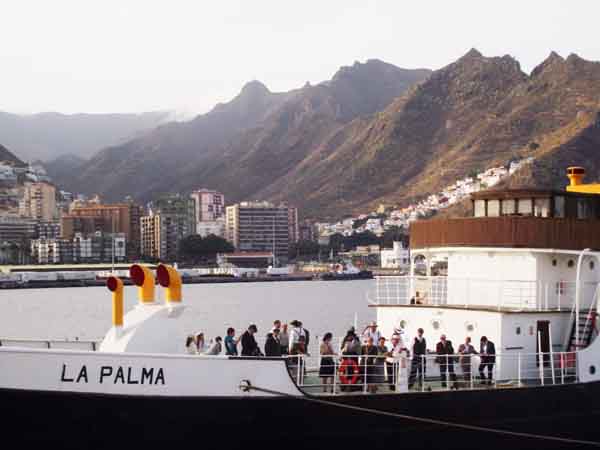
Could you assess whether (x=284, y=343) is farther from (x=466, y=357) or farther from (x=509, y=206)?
(x=509, y=206)

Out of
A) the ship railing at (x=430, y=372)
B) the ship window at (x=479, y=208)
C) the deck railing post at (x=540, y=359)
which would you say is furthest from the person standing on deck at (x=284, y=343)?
the ship window at (x=479, y=208)

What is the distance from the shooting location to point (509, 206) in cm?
1984

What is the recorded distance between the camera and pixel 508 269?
63.7 feet

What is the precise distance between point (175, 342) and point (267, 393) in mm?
1854

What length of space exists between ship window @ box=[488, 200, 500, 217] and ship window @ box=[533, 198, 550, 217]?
78 centimetres

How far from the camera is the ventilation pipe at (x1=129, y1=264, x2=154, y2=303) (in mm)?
16156

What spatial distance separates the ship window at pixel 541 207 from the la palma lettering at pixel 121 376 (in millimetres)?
8862

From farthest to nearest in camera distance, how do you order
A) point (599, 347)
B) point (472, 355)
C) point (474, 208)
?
point (474, 208) → point (599, 347) → point (472, 355)

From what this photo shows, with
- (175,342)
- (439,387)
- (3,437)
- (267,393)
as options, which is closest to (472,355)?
(439,387)

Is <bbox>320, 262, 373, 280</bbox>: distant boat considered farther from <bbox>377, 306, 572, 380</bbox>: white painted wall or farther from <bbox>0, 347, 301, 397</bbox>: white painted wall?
<bbox>0, 347, 301, 397</bbox>: white painted wall

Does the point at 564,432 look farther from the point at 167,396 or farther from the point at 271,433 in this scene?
the point at 167,396

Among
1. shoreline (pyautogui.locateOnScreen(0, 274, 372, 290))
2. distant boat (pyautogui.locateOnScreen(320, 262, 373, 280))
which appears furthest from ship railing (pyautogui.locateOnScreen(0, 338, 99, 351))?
distant boat (pyautogui.locateOnScreen(320, 262, 373, 280))

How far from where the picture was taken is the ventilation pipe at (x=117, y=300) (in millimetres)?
15617

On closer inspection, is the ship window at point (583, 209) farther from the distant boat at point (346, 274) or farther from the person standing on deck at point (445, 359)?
the distant boat at point (346, 274)
